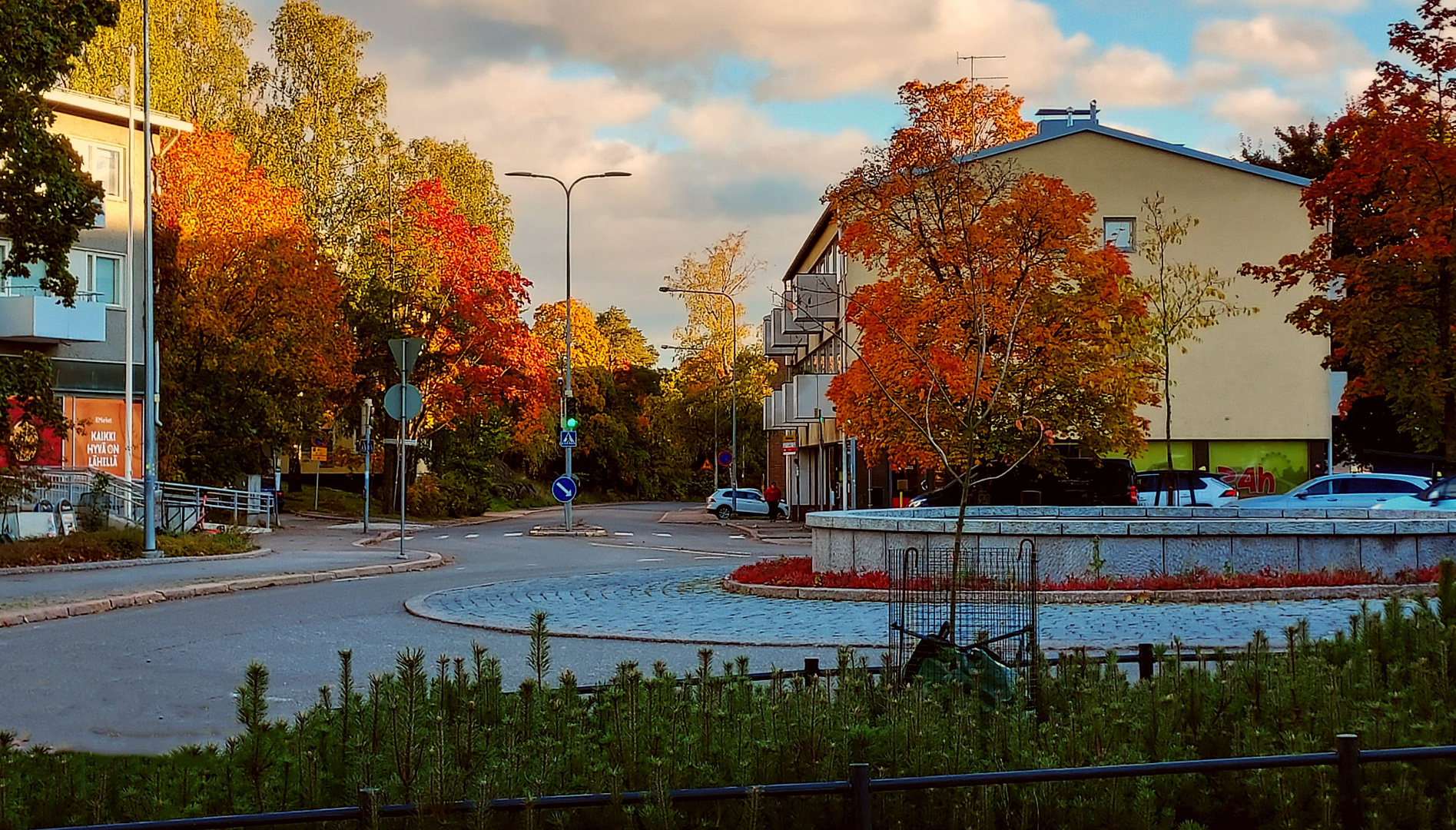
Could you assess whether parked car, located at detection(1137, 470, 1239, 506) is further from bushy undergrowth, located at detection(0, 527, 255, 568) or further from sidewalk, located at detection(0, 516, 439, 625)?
bushy undergrowth, located at detection(0, 527, 255, 568)

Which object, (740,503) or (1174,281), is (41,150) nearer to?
(1174,281)

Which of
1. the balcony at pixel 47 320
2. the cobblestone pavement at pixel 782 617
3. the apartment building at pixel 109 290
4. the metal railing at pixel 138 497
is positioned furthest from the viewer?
the apartment building at pixel 109 290

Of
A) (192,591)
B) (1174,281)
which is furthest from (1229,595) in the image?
(1174,281)

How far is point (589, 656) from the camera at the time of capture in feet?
44.8

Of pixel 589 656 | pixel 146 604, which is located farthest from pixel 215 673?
pixel 146 604

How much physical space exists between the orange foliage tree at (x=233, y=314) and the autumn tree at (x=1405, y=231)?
28993mm

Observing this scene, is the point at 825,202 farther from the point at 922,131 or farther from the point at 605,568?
the point at 605,568

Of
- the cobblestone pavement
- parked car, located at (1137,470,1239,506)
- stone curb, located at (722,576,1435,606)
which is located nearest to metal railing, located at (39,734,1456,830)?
the cobblestone pavement

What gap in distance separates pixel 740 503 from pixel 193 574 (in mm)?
40857

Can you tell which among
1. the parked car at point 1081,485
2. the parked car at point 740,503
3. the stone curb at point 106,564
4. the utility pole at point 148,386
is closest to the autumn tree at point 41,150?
the stone curb at point 106,564

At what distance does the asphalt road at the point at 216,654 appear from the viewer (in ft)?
33.9

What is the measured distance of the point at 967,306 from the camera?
30.2 metres

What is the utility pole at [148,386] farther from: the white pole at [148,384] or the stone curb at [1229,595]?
the stone curb at [1229,595]

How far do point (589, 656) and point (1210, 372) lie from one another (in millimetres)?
37637
